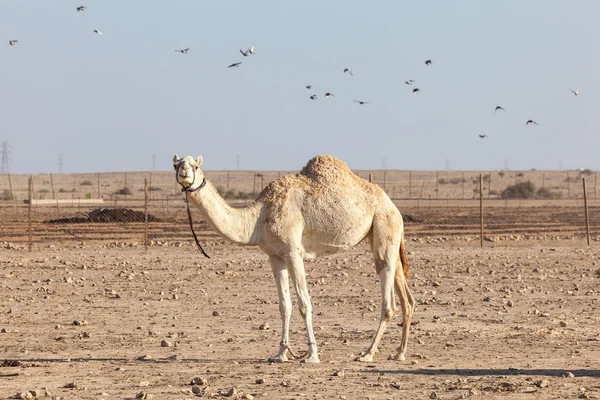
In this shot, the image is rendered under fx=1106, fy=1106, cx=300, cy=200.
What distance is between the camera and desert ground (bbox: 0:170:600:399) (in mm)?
10672

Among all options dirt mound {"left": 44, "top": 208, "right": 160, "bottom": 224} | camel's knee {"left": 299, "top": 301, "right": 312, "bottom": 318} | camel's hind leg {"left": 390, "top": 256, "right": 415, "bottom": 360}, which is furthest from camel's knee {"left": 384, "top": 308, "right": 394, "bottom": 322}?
dirt mound {"left": 44, "top": 208, "right": 160, "bottom": 224}

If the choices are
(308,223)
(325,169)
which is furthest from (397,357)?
(325,169)

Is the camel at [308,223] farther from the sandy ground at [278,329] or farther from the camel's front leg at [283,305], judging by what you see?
the sandy ground at [278,329]

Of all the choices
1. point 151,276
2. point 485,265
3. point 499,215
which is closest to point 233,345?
point 151,276

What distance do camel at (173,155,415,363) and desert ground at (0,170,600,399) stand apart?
1.90 feet

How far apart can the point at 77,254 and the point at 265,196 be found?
1552 cm

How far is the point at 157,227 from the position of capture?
39.2m

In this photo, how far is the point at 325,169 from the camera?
41.9 feet

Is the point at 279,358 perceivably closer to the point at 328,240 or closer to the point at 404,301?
the point at 328,240

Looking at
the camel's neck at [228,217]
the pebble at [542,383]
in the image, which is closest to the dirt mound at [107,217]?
the camel's neck at [228,217]

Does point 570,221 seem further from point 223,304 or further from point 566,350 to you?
point 566,350

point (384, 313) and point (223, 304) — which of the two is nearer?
point (384, 313)

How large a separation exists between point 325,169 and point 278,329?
9.91ft

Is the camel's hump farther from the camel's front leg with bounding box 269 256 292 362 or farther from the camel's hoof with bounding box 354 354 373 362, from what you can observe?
the camel's hoof with bounding box 354 354 373 362
